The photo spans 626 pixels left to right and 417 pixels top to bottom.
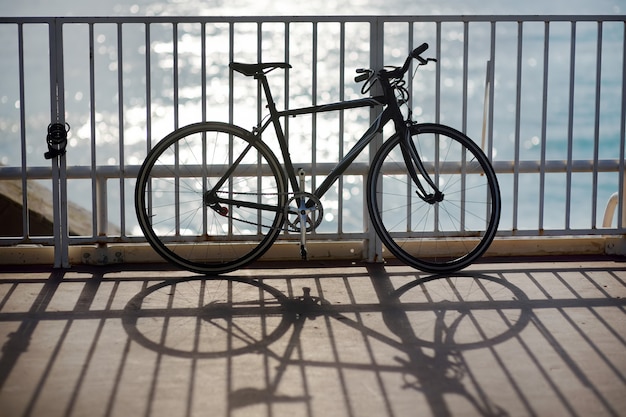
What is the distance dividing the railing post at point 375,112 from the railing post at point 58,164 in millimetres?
1755

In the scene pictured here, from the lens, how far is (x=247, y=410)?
293cm

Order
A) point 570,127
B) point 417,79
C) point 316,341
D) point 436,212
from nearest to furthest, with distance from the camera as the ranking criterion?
point 316,341
point 570,127
point 436,212
point 417,79

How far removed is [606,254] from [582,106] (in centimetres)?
4442

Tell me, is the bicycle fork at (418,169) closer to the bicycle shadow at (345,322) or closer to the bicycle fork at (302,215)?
the bicycle shadow at (345,322)

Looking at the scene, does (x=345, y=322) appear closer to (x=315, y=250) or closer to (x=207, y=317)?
(x=207, y=317)

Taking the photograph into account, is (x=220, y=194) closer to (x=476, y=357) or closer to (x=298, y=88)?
(x=476, y=357)

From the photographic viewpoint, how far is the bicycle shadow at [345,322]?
127 inches

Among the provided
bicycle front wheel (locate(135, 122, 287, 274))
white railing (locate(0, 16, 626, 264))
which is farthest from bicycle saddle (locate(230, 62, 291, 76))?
white railing (locate(0, 16, 626, 264))

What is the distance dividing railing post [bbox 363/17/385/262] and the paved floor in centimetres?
13

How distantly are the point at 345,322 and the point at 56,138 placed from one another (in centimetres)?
213

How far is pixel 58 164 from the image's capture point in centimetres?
520

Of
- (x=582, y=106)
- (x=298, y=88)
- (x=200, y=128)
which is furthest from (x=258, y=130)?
(x=298, y=88)

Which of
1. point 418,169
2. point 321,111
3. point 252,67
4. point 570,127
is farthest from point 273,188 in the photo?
point 570,127

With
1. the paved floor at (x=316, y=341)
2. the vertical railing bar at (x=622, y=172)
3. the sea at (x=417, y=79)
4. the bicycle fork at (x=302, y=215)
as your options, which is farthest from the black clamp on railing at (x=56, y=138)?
the sea at (x=417, y=79)
